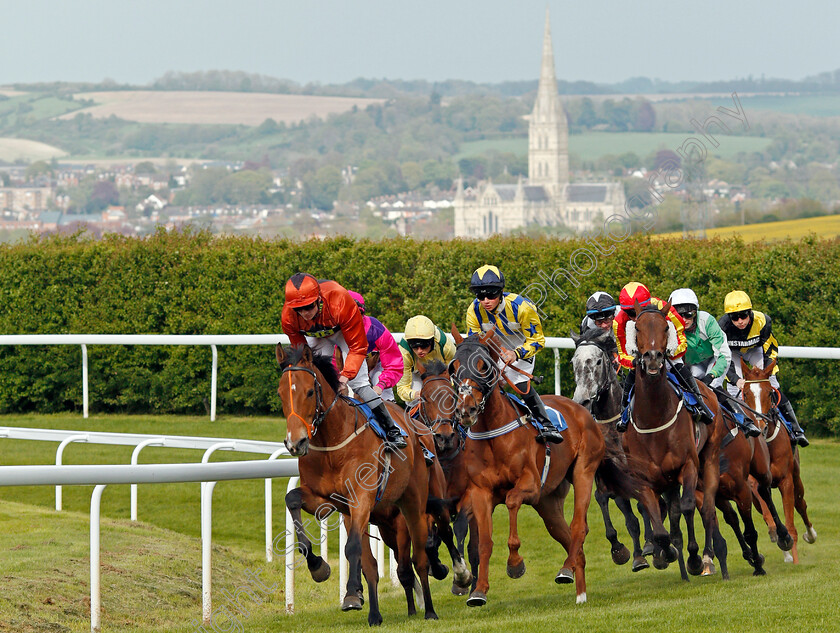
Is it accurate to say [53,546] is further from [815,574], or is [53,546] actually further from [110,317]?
[110,317]

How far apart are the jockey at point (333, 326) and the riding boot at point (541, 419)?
0.89 m

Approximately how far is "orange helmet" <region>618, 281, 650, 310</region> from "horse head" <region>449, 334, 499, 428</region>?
138 centimetres

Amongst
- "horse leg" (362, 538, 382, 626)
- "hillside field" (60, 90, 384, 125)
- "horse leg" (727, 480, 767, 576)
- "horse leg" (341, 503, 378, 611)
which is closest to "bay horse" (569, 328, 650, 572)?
"horse leg" (727, 480, 767, 576)

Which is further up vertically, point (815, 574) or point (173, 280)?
point (173, 280)

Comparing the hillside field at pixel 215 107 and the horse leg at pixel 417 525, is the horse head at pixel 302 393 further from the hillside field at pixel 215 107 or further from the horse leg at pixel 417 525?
the hillside field at pixel 215 107

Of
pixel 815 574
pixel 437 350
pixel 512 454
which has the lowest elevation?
pixel 815 574

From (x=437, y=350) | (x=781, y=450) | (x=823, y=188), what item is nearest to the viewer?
(x=437, y=350)

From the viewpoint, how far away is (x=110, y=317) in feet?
46.9

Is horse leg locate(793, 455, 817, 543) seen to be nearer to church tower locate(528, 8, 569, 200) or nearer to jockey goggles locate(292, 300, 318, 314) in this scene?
jockey goggles locate(292, 300, 318, 314)

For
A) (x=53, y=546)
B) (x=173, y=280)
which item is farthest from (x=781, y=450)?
(x=173, y=280)

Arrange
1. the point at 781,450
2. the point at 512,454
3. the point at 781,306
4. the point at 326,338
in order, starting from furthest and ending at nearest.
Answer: the point at 781,306 → the point at 781,450 → the point at 512,454 → the point at 326,338

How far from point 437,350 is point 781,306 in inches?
255

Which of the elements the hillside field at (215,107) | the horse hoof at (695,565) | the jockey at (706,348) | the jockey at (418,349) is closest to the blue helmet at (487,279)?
the jockey at (418,349)

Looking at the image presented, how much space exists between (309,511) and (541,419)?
59.7 inches
